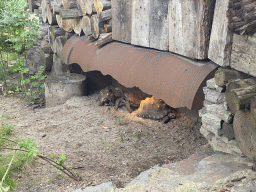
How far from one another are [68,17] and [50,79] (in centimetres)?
125

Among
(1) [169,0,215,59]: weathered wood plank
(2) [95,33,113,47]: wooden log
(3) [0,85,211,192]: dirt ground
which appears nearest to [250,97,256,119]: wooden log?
(1) [169,0,215,59]: weathered wood plank

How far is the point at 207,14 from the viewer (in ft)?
8.89

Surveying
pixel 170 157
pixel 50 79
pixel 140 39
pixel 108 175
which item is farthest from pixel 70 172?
pixel 50 79

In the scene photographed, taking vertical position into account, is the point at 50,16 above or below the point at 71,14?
below

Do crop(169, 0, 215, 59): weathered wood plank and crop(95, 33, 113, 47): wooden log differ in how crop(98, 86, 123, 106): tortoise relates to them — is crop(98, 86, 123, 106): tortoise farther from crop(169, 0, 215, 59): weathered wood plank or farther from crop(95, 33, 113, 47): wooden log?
crop(169, 0, 215, 59): weathered wood plank

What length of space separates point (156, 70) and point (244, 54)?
110 centimetres

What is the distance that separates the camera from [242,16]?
2354mm

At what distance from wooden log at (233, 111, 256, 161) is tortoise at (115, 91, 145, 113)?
2.38 metres

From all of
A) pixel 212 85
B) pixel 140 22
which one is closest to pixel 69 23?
pixel 140 22

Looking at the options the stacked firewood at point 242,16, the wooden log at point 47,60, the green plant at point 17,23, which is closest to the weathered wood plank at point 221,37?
the stacked firewood at point 242,16

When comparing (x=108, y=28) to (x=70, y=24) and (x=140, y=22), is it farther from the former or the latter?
(x=70, y=24)

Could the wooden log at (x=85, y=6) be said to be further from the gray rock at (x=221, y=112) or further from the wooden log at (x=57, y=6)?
the gray rock at (x=221, y=112)

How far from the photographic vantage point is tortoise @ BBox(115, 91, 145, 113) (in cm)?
471

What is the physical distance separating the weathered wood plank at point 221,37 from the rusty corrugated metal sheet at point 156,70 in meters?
0.17
